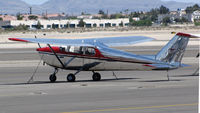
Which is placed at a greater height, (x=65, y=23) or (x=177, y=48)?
(x=177, y=48)

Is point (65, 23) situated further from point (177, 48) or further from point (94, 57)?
point (177, 48)

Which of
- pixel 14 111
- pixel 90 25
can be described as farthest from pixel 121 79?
pixel 90 25

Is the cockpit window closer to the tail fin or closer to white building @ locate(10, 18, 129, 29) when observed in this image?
the tail fin

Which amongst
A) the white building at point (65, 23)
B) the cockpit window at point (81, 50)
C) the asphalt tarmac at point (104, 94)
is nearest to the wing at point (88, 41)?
the cockpit window at point (81, 50)

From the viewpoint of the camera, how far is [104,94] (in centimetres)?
1766

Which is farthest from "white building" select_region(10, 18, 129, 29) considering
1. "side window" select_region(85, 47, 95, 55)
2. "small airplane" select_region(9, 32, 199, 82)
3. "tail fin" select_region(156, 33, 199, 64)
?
"tail fin" select_region(156, 33, 199, 64)

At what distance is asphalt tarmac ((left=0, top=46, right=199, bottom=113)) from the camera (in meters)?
14.7

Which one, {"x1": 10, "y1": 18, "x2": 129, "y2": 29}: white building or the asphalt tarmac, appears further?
{"x1": 10, "y1": 18, "x2": 129, "y2": 29}: white building

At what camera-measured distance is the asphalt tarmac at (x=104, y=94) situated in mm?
14664

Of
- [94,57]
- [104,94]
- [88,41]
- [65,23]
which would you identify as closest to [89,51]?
[94,57]

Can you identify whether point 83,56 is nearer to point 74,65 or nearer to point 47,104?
point 74,65

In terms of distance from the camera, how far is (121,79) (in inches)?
924

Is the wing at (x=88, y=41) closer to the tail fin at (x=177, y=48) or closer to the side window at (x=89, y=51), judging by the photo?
the side window at (x=89, y=51)

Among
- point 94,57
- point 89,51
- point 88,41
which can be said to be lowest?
point 94,57
